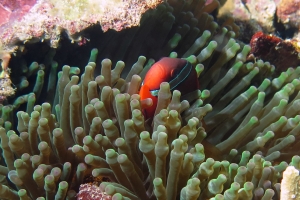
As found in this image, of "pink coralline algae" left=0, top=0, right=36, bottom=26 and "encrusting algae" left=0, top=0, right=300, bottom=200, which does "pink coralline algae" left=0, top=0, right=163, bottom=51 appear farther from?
"encrusting algae" left=0, top=0, right=300, bottom=200

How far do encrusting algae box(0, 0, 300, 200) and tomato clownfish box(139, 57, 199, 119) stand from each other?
2.3 inches

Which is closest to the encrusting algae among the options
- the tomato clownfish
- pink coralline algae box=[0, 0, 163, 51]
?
the tomato clownfish

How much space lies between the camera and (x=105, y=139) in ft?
5.42

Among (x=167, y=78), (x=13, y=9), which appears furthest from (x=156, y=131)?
(x=13, y=9)

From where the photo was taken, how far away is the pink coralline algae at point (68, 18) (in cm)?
205

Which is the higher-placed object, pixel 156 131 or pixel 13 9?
pixel 13 9

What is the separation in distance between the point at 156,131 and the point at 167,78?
23.6 inches

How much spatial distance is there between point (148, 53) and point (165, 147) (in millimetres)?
1276

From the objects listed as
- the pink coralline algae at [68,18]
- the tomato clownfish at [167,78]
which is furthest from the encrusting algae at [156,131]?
the pink coralline algae at [68,18]

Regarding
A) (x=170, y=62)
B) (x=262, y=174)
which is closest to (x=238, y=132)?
(x=262, y=174)

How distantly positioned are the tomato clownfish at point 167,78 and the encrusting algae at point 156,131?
6cm

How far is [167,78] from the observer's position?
6.84 feet

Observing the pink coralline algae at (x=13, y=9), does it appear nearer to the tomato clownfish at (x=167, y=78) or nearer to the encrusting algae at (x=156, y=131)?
the encrusting algae at (x=156, y=131)

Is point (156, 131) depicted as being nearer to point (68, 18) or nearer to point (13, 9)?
point (68, 18)
